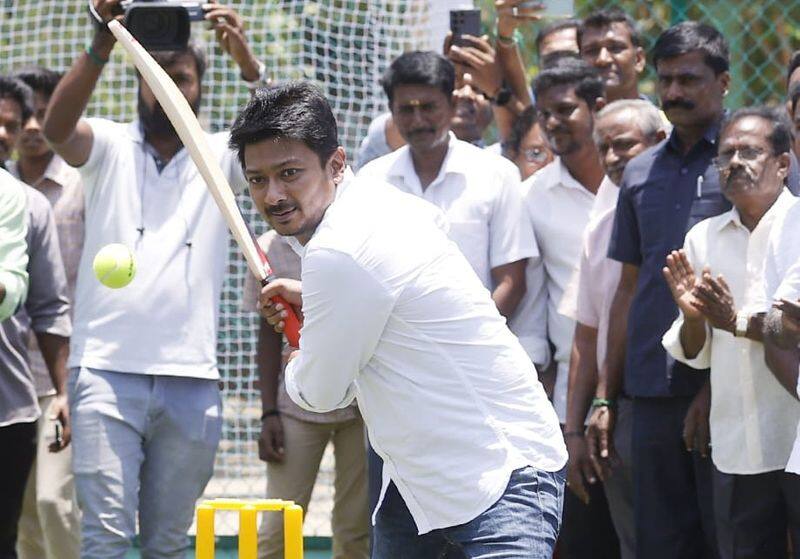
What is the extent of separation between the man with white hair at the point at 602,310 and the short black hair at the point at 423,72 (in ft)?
2.11

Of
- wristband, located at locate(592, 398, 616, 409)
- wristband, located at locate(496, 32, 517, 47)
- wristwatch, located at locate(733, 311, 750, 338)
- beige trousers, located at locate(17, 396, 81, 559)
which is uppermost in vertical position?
wristband, located at locate(496, 32, 517, 47)

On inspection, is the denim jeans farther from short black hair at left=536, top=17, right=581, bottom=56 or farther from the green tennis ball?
short black hair at left=536, top=17, right=581, bottom=56

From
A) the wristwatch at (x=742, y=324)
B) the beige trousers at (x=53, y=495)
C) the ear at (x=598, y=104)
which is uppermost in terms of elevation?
the ear at (x=598, y=104)

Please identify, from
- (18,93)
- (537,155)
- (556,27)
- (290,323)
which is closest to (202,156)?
(290,323)

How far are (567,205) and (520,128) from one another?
3.07ft

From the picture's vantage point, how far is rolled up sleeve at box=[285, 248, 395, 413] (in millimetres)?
3197

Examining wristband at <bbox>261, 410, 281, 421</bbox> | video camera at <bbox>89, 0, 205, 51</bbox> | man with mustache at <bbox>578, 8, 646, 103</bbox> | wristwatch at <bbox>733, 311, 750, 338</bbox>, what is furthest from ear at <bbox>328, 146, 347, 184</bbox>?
man with mustache at <bbox>578, 8, 646, 103</bbox>

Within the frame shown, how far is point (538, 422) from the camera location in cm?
337

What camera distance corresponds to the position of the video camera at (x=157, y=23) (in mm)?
5191

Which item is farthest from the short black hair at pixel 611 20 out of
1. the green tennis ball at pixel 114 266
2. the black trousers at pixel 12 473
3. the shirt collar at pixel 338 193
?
the shirt collar at pixel 338 193

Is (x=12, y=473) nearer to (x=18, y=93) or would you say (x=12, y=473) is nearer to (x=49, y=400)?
(x=49, y=400)

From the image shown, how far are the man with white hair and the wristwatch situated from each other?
26.3 inches

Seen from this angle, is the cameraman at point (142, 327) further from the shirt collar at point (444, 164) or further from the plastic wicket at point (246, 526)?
the plastic wicket at point (246, 526)

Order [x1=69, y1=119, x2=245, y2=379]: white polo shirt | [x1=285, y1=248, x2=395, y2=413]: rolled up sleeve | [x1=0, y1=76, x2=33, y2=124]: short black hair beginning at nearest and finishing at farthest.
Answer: [x1=285, y1=248, x2=395, y2=413]: rolled up sleeve < [x1=69, y1=119, x2=245, y2=379]: white polo shirt < [x1=0, y1=76, x2=33, y2=124]: short black hair
